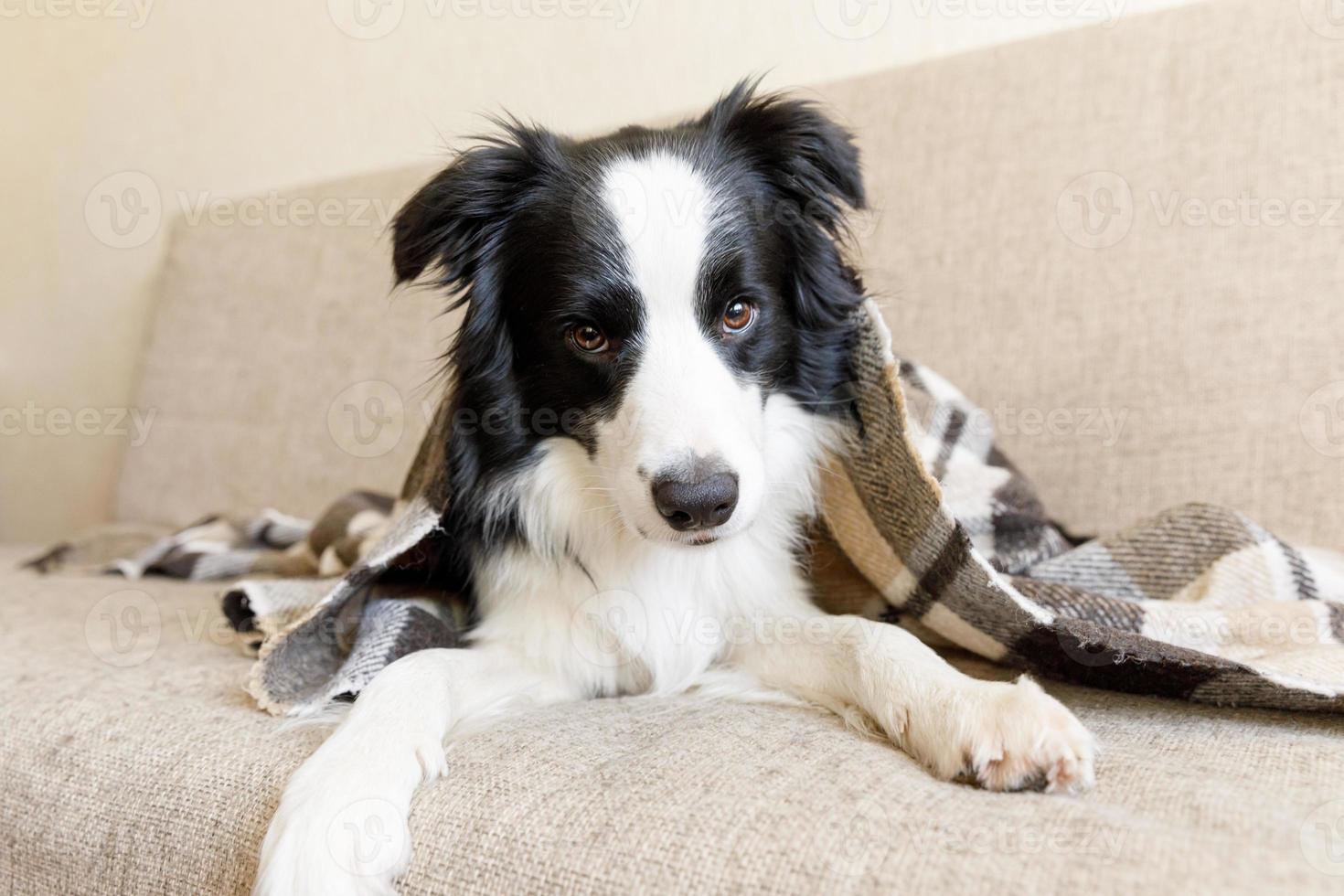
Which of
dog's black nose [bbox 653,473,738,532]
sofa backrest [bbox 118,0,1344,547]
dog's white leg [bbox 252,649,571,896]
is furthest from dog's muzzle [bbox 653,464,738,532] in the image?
sofa backrest [bbox 118,0,1344,547]

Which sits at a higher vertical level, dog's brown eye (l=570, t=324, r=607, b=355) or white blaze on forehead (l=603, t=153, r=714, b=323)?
white blaze on forehead (l=603, t=153, r=714, b=323)

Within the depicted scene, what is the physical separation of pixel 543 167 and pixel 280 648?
0.81 metres

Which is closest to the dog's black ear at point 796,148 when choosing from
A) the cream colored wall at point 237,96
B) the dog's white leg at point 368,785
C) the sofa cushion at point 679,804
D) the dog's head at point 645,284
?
the dog's head at point 645,284

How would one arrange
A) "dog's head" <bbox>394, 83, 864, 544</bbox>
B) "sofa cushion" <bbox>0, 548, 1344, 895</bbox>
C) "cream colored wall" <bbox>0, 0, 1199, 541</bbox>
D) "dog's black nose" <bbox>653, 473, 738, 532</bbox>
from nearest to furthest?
"sofa cushion" <bbox>0, 548, 1344, 895</bbox>
"dog's black nose" <bbox>653, 473, 738, 532</bbox>
"dog's head" <bbox>394, 83, 864, 544</bbox>
"cream colored wall" <bbox>0, 0, 1199, 541</bbox>

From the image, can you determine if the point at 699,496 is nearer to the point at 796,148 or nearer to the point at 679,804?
the point at 679,804

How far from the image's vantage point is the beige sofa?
2.90 feet

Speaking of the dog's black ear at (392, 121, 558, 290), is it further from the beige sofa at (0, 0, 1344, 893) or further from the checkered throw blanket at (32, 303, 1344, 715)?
the beige sofa at (0, 0, 1344, 893)

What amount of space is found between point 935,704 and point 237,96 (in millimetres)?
3387

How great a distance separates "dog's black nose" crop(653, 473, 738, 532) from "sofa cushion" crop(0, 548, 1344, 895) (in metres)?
0.25

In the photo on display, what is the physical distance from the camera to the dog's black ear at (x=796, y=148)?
4.95ft

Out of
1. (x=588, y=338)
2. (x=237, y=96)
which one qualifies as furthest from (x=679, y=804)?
(x=237, y=96)

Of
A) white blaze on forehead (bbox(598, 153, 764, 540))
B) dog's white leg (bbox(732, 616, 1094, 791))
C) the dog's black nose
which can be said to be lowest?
dog's white leg (bbox(732, 616, 1094, 791))

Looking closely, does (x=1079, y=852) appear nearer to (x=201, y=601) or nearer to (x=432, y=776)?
(x=432, y=776)

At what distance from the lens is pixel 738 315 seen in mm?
1450
